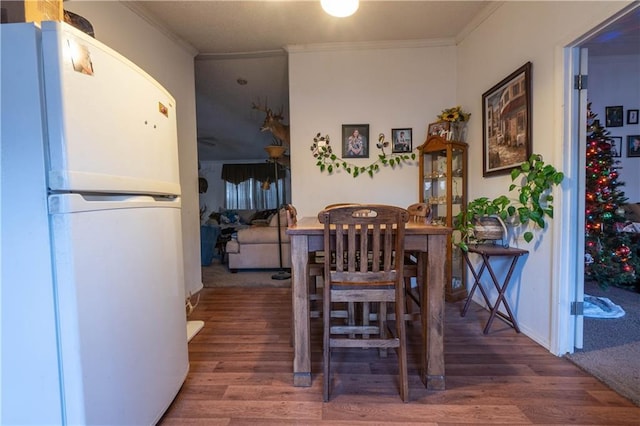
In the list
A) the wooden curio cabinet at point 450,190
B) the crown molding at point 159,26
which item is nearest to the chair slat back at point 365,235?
the wooden curio cabinet at point 450,190

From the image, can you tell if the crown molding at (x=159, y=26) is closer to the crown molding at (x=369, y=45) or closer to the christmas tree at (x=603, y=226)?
the crown molding at (x=369, y=45)

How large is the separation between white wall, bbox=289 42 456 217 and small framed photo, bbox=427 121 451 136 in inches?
5.2

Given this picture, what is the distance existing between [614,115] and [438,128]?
217 centimetres

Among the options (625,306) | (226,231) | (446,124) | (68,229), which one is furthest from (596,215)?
(226,231)

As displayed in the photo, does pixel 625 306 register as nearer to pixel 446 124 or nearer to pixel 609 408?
pixel 609 408

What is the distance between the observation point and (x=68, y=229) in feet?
2.72

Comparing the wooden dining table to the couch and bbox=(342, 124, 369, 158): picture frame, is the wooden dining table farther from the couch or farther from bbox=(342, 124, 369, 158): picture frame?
the couch

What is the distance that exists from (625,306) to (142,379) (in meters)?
3.70

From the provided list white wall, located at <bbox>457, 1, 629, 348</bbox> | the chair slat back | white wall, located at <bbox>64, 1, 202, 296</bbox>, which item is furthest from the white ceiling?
the chair slat back

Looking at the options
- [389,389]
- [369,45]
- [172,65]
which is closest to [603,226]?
[389,389]

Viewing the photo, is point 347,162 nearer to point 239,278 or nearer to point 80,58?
point 239,278

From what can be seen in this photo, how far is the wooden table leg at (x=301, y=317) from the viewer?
1.48 m

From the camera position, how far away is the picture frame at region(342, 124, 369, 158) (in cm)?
304

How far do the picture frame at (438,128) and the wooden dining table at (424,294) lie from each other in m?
1.66
